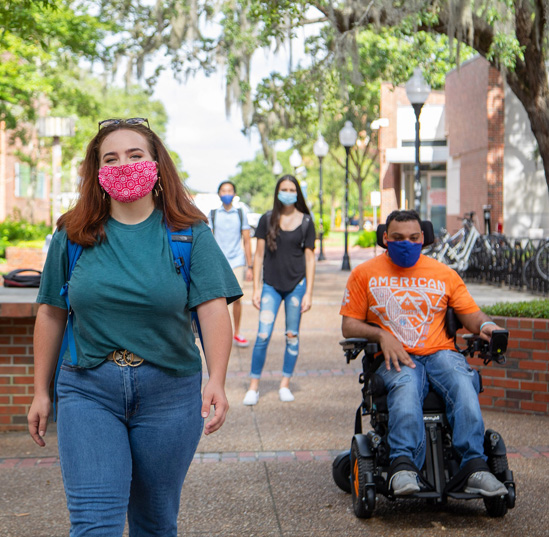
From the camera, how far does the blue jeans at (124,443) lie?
274 centimetres

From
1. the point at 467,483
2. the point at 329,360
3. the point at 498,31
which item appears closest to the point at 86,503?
the point at 467,483

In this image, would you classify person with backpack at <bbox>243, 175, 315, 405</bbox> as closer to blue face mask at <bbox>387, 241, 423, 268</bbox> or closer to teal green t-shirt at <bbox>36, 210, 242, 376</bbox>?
blue face mask at <bbox>387, 241, 423, 268</bbox>

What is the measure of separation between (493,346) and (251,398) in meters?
3.11

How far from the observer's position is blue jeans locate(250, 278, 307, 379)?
297 inches

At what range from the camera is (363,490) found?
443 centimetres

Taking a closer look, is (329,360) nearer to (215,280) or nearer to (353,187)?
(215,280)

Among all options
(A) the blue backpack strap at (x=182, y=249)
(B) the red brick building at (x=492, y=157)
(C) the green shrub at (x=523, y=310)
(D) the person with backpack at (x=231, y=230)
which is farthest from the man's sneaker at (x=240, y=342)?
(B) the red brick building at (x=492, y=157)

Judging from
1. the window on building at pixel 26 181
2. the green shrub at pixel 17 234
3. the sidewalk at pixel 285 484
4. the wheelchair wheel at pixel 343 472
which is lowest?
the sidewalk at pixel 285 484

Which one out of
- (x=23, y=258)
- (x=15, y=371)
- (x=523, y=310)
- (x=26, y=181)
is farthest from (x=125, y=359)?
(x=26, y=181)

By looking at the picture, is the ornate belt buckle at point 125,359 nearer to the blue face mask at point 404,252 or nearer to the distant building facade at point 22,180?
the blue face mask at point 404,252

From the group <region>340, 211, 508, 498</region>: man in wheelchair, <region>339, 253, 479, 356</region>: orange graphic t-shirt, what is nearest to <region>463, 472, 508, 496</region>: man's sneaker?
<region>340, 211, 508, 498</region>: man in wheelchair

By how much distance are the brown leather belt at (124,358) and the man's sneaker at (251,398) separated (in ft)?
15.0

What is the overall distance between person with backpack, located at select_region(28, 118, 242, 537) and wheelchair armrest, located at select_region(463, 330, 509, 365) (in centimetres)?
205

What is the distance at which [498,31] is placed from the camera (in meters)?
10.6
